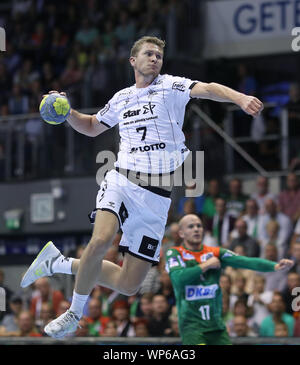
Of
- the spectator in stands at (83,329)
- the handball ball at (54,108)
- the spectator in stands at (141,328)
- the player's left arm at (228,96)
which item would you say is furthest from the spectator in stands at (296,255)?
the handball ball at (54,108)

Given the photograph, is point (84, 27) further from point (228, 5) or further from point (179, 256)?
point (179, 256)

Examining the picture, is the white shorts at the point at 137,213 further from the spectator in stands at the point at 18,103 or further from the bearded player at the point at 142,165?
the spectator in stands at the point at 18,103

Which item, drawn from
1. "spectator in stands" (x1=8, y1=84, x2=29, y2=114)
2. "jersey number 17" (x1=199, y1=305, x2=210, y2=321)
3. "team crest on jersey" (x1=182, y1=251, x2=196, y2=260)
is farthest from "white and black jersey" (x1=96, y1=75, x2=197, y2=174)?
"spectator in stands" (x1=8, y1=84, x2=29, y2=114)

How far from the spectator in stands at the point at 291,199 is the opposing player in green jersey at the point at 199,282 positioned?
4846 millimetres

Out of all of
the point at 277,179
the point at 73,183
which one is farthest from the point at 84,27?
the point at 277,179

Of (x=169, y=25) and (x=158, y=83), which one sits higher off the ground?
(x=169, y=25)

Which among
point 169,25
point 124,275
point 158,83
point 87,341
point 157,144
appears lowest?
point 87,341

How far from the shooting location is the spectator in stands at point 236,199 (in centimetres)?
1752

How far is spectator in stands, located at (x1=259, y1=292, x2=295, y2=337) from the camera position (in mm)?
14555

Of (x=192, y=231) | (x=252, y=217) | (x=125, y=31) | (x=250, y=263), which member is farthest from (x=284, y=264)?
(x=125, y=31)

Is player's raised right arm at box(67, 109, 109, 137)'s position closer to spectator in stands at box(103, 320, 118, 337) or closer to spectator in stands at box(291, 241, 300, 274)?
spectator in stands at box(291, 241, 300, 274)

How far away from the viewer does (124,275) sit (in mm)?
10570

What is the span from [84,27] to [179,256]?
39.8 feet

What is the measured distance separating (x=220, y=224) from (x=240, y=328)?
9.46 ft
